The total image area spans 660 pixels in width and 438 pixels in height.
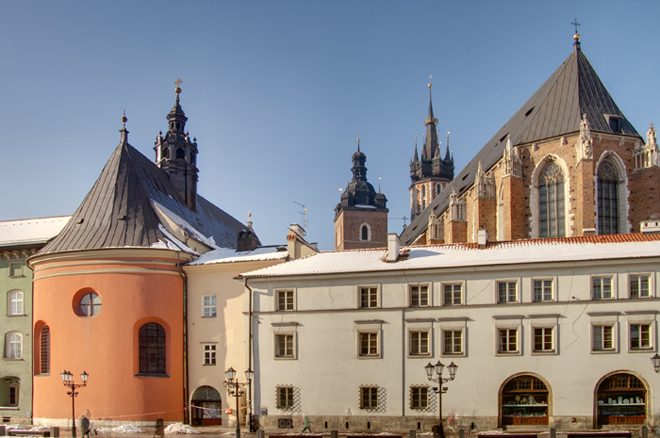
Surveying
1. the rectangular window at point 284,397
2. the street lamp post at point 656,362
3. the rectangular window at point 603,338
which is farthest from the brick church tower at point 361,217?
the street lamp post at point 656,362

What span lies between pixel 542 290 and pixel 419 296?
5432mm

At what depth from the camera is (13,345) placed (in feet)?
139

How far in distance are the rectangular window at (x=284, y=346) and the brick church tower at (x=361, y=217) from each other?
216ft

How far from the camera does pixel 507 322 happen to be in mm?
32500

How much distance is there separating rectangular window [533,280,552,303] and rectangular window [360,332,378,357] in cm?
740

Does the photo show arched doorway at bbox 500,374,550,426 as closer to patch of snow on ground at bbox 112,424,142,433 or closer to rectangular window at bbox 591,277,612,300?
rectangular window at bbox 591,277,612,300

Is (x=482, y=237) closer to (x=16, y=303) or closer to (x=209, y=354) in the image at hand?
(x=209, y=354)

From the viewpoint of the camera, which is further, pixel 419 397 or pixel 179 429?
pixel 179 429

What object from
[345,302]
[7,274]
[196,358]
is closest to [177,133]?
[7,274]

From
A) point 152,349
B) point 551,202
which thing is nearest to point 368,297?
point 152,349

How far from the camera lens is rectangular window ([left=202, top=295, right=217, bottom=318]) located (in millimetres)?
39844

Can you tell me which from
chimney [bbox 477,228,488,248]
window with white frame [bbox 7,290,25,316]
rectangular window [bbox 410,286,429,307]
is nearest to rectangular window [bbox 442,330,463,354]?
rectangular window [bbox 410,286,429,307]

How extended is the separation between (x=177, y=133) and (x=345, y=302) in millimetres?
24272

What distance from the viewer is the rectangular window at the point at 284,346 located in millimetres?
35062
